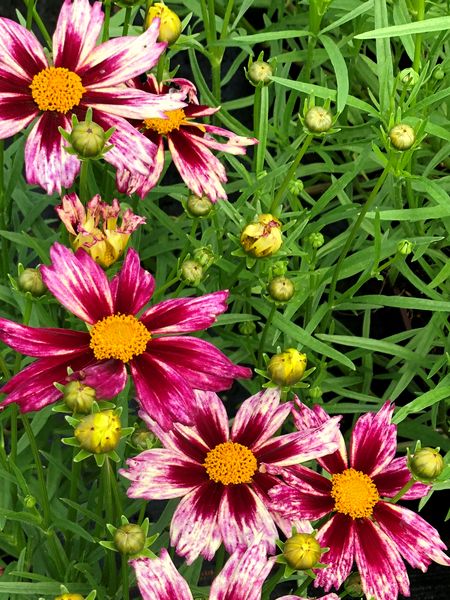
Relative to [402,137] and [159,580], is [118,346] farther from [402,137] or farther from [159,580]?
[402,137]

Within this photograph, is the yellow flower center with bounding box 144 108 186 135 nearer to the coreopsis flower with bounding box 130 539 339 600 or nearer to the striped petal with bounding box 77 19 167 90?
the striped petal with bounding box 77 19 167 90

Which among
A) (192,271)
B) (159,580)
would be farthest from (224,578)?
(192,271)

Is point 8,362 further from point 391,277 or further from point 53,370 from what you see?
point 391,277

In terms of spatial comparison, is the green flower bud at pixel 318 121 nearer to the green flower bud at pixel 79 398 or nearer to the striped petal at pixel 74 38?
the striped petal at pixel 74 38

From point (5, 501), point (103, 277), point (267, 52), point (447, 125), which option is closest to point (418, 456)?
point (103, 277)

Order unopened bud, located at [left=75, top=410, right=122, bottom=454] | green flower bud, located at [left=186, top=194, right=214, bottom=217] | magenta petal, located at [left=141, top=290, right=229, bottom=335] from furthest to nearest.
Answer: green flower bud, located at [left=186, top=194, right=214, bottom=217] → magenta petal, located at [left=141, top=290, right=229, bottom=335] → unopened bud, located at [left=75, top=410, right=122, bottom=454]

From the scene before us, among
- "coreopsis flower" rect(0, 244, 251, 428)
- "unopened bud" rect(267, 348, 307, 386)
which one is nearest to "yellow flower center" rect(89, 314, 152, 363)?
"coreopsis flower" rect(0, 244, 251, 428)

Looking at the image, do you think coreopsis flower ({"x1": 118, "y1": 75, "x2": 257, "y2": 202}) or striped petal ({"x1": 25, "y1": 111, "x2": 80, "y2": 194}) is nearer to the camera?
striped petal ({"x1": 25, "y1": 111, "x2": 80, "y2": 194})
